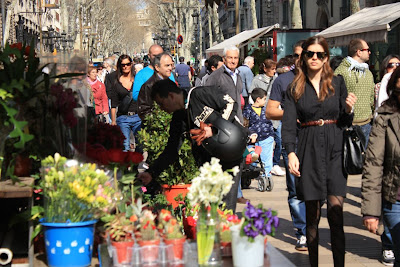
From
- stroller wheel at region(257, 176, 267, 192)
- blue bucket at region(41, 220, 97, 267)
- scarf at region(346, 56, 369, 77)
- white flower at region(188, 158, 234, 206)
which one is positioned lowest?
stroller wheel at region(257, 176, 267, 192)

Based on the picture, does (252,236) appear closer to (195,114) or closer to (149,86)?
(195,114)

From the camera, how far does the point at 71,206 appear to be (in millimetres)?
4047

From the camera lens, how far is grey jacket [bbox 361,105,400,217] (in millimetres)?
4676

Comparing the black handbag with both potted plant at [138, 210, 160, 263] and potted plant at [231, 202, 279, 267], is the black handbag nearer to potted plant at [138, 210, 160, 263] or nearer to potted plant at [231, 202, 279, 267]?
potted plant at [231, 202, 279, 267]

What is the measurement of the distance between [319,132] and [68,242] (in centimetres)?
222

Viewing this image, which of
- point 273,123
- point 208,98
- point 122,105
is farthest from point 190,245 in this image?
point 273,123

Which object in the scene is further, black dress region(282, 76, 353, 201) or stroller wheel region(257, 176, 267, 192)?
stroller wheel region(257, 176, 267, 192)

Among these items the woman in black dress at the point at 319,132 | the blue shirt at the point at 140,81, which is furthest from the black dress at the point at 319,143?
the blue shirt at the point at 140,81

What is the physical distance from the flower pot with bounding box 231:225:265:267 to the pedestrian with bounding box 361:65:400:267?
141 centimetres

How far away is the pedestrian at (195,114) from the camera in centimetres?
543

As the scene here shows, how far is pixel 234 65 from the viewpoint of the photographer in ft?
34.4

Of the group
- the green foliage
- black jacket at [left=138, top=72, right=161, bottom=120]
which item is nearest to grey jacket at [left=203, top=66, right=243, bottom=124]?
black jacket at [left=138, top=72, right=161, bottom=120]

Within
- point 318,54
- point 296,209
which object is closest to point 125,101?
point 296,209

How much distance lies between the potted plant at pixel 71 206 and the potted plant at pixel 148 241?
37 cm
